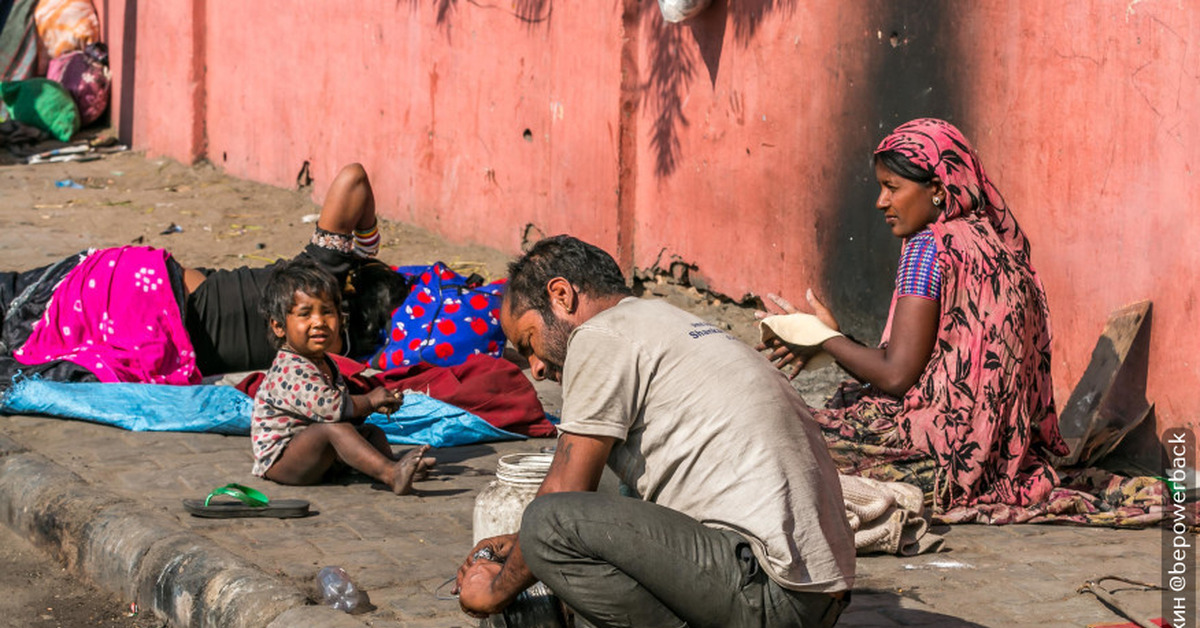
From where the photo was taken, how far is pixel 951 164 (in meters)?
4.73

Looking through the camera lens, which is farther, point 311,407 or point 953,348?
point 311,407

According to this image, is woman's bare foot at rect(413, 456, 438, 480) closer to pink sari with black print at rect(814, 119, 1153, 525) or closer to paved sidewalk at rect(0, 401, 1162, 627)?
paved sidewalk at rect(0, 401, 1162, 627)

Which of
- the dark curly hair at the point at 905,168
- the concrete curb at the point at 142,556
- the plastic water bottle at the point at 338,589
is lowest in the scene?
the concrete curb at the point at 142,556

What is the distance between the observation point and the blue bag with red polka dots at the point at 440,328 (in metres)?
6.79

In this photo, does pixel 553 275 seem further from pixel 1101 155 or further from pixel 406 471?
pixel 1101 155

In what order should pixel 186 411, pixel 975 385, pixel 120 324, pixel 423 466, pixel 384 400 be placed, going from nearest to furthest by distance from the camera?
pixel 975 385 → pixel 423 466 → pixel 384 400 → pixel 186 411 → pixel 120 324

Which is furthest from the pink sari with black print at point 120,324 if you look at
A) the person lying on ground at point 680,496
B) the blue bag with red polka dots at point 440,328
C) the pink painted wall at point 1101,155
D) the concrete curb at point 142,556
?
the person lying on ground at point 680,496

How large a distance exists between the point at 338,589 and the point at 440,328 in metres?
2.98

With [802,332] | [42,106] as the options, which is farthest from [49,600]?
[42,106]

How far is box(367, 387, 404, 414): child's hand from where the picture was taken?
5.13m

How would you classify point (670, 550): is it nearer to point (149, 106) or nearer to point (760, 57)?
point (760, 57)

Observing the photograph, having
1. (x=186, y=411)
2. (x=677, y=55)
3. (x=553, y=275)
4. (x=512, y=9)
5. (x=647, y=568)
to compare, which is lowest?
(x=186, y=411)

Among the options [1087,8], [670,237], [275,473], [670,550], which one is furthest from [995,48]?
[670,550]

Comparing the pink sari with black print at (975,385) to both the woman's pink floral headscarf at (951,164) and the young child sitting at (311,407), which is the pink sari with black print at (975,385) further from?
the young child sitting at (311,407)
